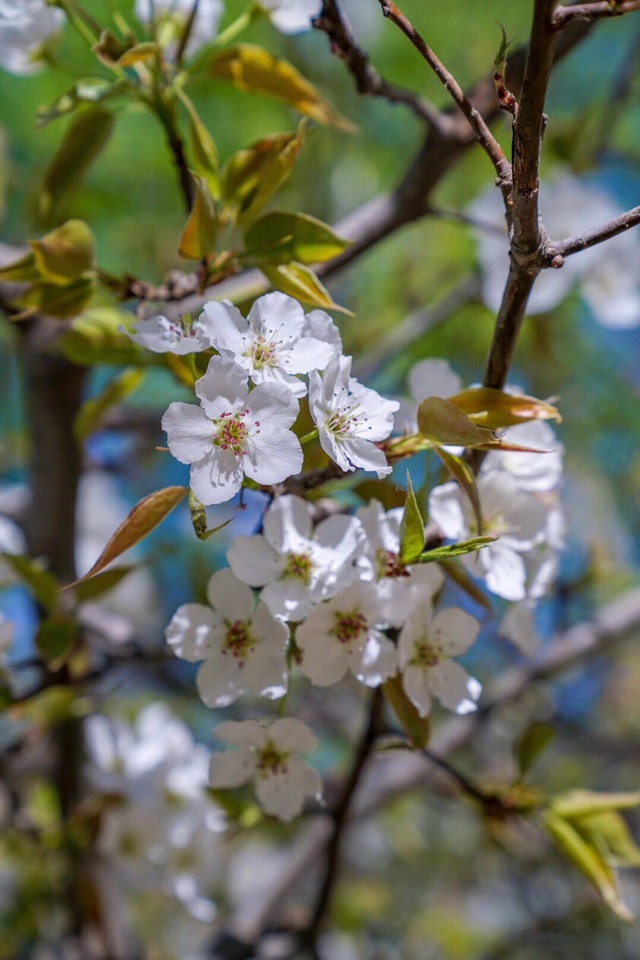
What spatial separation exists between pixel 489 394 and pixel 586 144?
2.29 feet

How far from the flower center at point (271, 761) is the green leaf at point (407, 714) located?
101 mm

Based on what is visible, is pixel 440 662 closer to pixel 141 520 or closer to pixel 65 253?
pixel 141 520

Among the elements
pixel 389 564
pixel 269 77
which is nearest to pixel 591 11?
pixel 389 564

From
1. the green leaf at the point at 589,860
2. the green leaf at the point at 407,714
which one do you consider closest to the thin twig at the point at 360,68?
the green leaf at the point at 407,714

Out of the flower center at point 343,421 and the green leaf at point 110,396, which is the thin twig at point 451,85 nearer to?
the flower center at point 343,421

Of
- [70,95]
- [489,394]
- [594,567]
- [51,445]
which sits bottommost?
[594,567]

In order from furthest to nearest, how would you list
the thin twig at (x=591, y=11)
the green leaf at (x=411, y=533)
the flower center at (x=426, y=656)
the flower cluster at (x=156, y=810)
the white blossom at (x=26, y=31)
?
1. the flower cluster at (x=156, y=810)
2. the white blossom at (x=26, y=31)
3. the flower center at (x=426, y=656)
4. the green leaf at (x=411, y=533)
5. the thin twig at (x=591, y=11)

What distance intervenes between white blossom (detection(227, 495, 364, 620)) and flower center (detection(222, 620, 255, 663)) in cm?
4

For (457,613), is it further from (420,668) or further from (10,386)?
(10,386)

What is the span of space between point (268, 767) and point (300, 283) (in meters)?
0.36

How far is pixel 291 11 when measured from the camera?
0.73 m

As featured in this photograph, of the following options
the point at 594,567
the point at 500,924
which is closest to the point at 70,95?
the point at 594,567

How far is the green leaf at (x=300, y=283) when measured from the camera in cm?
57

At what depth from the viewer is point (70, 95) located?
65 cm
